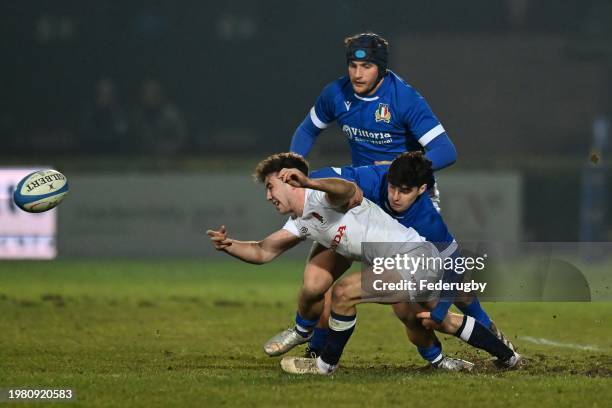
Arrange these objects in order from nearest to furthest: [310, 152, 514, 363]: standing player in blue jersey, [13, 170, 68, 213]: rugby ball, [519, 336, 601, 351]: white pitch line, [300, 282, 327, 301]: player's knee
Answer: [310, 152, 514, 363]: standing player in blue jersey → [300, 282, 327, 301]: player's knee → [13, 170, 68, 213]: rugby ball → [519, 336, 601, 351]: white pitch line

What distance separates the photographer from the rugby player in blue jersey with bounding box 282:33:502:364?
8.54 meters

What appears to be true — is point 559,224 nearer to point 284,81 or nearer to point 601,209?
point 601,209

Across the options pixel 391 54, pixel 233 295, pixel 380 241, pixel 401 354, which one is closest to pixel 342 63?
pixel 391 54

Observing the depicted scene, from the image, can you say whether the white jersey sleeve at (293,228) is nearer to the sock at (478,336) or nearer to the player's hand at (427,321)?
the player's hand at (427,321)

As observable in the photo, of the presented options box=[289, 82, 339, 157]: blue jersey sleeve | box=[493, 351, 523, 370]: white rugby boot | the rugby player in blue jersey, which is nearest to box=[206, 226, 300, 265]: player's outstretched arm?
the rugby player in blue jersey

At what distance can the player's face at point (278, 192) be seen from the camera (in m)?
7.73

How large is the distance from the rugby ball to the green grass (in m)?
1.08

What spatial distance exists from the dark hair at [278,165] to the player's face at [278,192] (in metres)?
0.03

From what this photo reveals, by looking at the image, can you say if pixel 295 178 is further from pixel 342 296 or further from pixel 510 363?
pixel 510 363

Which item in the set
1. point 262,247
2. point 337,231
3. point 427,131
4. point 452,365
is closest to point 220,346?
point 262,247

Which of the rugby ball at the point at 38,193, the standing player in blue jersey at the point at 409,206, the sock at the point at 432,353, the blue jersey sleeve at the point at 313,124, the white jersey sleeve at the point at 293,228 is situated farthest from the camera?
the rugby ball at the point at 38,193

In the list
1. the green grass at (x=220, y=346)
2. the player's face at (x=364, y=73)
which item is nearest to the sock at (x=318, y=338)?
the green grass at (x=220, y=346)

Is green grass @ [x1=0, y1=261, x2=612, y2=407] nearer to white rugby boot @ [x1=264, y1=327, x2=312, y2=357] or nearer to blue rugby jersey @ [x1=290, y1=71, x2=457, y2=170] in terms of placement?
white rugby boot @ [x1=264, y1=327, x2=312, y2=357]

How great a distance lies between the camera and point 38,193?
9391 millimetres
